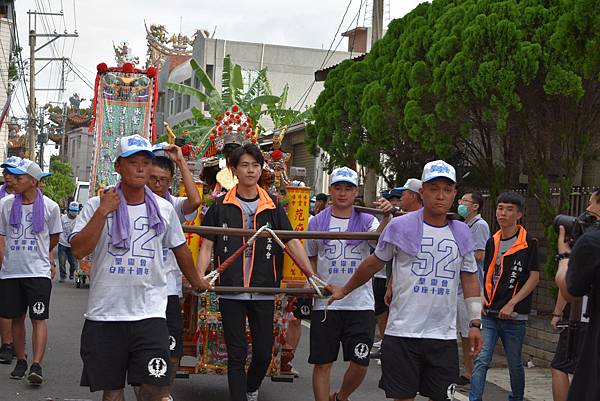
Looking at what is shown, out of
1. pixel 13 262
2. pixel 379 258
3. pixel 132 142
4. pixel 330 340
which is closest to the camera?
pixel 132 142

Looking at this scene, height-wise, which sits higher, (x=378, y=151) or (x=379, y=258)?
(x=378, y=151)

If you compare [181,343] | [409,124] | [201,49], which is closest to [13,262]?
[181,343]

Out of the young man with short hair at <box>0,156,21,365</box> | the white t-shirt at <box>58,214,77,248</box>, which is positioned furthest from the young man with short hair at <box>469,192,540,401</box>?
the white t-shirt at <box>58,214,77,248</box>

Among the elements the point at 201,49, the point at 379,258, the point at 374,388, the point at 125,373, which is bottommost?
the point at 374,388

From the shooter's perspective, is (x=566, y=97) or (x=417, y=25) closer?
(x=566, y=97)

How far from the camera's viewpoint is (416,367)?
597cm

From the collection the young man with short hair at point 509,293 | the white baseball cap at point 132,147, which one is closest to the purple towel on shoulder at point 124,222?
the white baseball cap at point 132,147

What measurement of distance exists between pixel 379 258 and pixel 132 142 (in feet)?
5.75

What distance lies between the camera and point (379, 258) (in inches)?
242

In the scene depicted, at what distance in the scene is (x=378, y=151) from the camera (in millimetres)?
16484

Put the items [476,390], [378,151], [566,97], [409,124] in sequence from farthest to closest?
[378,151] → [409,124] → [566,97] → [476,390]

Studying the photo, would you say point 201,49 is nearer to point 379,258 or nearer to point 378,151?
point 378,151

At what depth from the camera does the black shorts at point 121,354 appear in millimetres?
5492

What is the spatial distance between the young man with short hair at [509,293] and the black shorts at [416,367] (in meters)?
2.00
